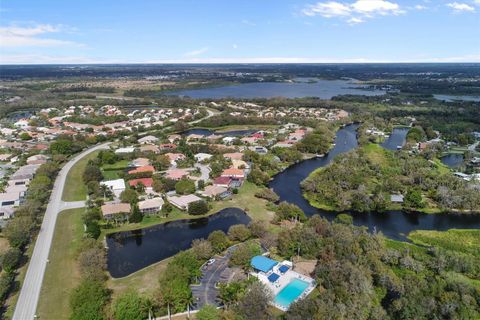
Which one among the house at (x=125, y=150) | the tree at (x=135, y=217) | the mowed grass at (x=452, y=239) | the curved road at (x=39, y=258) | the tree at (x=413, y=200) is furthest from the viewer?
the house at (x=125, y=150)

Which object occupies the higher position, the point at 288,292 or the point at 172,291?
the point at 172,291

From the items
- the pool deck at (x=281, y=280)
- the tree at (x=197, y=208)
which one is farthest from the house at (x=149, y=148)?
the pool deck at (x=281, y=280)

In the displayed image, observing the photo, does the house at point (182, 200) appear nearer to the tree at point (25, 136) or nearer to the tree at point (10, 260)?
the tree at point (10, 260)

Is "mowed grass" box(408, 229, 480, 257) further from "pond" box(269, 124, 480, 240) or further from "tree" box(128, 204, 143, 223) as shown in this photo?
"tree" box(128, 204, 143, 223)

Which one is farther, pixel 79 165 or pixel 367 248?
pixel 79 165

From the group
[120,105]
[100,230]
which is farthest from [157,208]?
[120,105]

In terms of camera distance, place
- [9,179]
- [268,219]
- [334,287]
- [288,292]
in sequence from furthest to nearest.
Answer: [9,179] < [268,219] < [288,292] < [334,287]

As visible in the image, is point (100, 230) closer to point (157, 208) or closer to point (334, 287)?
point (157, 208)
